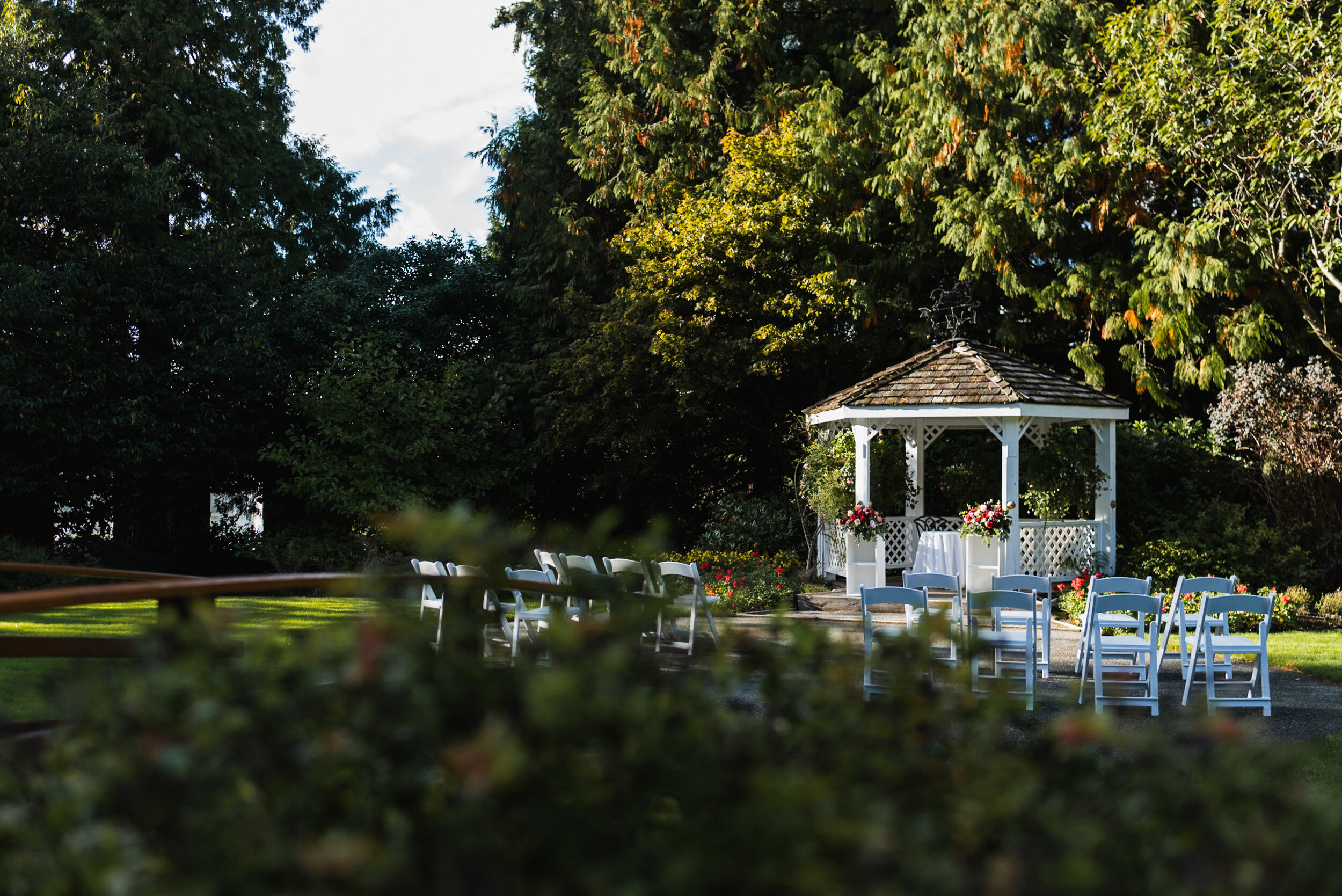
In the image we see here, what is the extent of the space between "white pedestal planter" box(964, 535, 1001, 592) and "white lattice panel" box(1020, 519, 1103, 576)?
448 mm

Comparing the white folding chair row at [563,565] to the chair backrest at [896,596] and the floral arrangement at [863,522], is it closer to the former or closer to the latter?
the chair backrest at [896,596]

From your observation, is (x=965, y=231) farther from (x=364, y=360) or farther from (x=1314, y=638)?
(x=364, y=360)

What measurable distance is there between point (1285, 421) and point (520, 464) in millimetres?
12493

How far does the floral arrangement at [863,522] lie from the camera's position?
14.8 m

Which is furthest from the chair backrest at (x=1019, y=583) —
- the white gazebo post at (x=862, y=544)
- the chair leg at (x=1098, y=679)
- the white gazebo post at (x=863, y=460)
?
the white gazebo post at (x=863, y=460)

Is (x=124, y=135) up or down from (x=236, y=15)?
down

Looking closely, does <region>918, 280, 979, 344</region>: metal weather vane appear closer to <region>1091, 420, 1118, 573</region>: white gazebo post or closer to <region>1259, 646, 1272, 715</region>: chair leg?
<region>1091, 420, 1118, 573</region>: white gazebo post

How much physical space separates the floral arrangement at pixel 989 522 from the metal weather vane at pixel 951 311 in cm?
320

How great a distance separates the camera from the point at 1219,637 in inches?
326

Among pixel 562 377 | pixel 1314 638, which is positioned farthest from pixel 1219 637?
pixel 562 377

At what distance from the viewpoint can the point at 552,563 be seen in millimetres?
9773

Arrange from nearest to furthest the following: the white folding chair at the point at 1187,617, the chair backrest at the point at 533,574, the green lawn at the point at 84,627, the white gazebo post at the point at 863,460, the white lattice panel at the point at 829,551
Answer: the green lawn at the point at 84,627 < the white folding chair at the point at 1187,617 < the chair backrest at the point at 533,574 < the white gazebo post at the point at 863,460 < the white lattice panel at the point at 829,551

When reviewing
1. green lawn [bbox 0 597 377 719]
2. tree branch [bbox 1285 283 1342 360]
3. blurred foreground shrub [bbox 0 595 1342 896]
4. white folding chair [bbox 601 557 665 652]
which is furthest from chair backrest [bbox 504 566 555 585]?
tree branch [bbox 1285 283 1342 360]

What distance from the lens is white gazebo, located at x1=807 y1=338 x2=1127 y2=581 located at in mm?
14508
